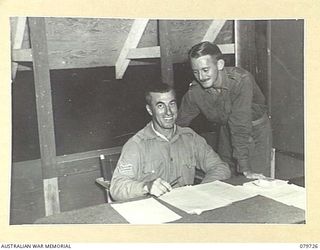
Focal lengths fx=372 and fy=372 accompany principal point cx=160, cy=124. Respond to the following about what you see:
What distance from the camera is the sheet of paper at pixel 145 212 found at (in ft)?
2.84

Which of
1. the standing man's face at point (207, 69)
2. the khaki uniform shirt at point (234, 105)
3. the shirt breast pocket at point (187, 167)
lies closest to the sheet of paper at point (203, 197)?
the shirt breast pocket at point (187, 167)

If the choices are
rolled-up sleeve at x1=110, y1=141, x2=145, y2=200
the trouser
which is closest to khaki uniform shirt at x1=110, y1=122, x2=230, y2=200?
rolled-up sleeve at x1=110, y1=141, x2=145, y2=200

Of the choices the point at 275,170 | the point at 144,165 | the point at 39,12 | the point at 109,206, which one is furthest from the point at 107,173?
the point at 275,170

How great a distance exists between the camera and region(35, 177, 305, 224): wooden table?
86 cm

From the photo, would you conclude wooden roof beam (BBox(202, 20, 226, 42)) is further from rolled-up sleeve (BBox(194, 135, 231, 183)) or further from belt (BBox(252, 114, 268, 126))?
rolled-up sleeve (BBox(194, 135, 231, 183))

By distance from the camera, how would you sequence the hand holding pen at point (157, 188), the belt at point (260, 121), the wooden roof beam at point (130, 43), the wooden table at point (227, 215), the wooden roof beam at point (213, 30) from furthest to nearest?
the wooden roof beam at point (213, 30)
the wooden roof beam at point (130, 43)
the belt at point (260, 121)
the hand holding pen at point (157, 188)
the wooden table at point (227, 215)

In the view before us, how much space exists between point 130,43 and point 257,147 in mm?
792

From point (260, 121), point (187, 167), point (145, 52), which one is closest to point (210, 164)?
point (187, 167)

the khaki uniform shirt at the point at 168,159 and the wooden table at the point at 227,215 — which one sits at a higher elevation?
the khaki uniform shirt at the point at 168,159

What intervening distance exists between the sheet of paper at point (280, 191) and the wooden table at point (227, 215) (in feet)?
0.09

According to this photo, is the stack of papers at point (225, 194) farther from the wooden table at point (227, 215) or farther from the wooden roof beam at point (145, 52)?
the wooden roof beam at point (145, 52)

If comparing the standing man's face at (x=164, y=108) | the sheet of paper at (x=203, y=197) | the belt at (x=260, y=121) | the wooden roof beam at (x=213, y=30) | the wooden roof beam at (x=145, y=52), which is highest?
the wooden roof beam at (x=213, y=30)

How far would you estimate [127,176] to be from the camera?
44.2 inches

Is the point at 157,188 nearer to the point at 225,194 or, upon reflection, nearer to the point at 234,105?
the point at 225,194
